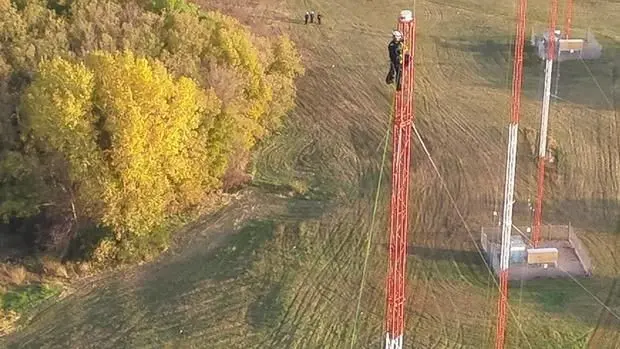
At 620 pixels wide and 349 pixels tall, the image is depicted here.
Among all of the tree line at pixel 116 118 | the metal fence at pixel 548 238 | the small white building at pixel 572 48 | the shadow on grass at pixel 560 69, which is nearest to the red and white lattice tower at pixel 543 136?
the metal fence at pixel 548 238

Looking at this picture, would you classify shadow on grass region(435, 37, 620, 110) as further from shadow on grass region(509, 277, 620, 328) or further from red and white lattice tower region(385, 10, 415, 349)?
red and white lattice tower region(385, 10, 415, 349)

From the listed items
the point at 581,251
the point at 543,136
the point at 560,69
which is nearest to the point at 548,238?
the point at 581,251

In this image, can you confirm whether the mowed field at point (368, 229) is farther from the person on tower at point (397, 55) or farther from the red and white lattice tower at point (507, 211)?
the person on tower at point (397, 55)

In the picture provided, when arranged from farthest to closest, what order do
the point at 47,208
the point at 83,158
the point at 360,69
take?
the point at 360,69 → the point at 47,208 → the point at 83,158

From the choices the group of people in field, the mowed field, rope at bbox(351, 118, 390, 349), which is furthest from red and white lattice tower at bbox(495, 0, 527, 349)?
the group of people in field

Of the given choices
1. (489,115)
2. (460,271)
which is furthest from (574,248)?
(489,115)

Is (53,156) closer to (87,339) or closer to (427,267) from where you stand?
(87,339)

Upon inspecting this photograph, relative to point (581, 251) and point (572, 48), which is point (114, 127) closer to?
point (581, 251)
